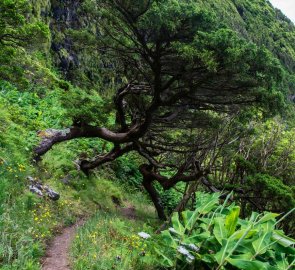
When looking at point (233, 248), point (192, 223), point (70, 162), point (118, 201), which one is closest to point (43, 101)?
point (70, 162)

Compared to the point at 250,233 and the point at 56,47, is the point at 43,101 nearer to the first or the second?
the point at 56,47

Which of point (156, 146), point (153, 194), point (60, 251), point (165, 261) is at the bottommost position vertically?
point (153, 194)

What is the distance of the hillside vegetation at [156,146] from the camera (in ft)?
A: 18.0

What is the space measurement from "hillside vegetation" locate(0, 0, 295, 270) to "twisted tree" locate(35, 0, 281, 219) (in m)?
0.03

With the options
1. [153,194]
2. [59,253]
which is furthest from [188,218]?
[153,194]

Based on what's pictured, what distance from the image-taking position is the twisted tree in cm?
730

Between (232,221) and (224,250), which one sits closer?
(224,250)

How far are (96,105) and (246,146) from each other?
14.2 feet

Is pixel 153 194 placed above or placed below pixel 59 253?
below

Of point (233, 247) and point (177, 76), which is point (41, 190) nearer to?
point (177, 76)

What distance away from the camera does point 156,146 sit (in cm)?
1111

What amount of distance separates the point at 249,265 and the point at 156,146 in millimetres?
6552

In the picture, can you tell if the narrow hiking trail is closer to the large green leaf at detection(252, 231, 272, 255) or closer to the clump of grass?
the clump of grass

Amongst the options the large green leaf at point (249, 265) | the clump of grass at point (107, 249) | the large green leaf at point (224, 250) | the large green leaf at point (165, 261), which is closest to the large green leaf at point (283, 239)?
the large green leaf at point (249, 265)
